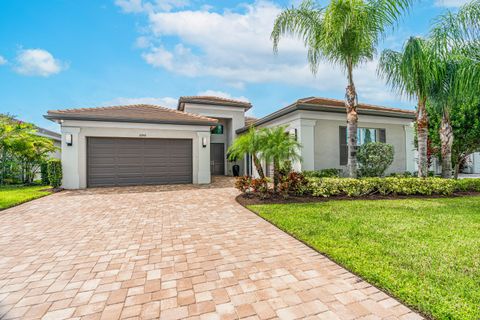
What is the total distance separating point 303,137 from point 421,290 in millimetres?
8706

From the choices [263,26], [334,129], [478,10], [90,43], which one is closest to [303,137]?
[334,129]

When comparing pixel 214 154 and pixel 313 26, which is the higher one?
pixel 313 26

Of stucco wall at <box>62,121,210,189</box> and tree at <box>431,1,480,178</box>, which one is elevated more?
tree at <box>431,1,480,178</box>

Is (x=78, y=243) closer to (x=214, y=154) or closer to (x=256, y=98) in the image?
(x=214, y=154)

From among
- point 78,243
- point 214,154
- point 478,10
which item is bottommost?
point 78,243

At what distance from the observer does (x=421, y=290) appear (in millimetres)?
2486

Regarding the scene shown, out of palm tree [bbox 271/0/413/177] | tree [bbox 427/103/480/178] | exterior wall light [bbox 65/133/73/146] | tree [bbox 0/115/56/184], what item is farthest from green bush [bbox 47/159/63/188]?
tree [bbox 427/103/480/178]

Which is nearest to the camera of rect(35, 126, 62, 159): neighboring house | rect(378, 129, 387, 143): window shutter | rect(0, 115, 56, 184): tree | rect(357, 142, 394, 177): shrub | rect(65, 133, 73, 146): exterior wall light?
rect(357, 142, 394, 177): shrub

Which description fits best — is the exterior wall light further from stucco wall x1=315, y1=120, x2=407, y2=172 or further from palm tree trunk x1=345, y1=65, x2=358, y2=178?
palm tree trunk x1=345, y1=65, x2=358, y2=178

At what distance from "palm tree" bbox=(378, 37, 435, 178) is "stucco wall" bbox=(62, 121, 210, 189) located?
8854 millimetres

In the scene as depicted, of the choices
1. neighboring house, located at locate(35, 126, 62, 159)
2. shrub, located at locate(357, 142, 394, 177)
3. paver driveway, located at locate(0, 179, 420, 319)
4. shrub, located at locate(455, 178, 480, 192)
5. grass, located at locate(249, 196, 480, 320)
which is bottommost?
paver driveway, located at locate(0, 179, 420, 319)

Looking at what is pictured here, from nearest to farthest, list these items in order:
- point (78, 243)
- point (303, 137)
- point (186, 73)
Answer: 1. point (78, 243)
2. point (303, 137)
3. point (186, 73)

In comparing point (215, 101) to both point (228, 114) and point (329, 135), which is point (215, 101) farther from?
point (329, 135)

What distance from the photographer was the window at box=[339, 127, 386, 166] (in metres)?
11.7
